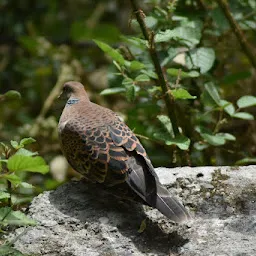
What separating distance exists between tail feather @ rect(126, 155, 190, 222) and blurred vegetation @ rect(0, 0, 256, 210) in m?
0.43

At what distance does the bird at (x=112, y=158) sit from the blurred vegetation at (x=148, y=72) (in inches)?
12.6

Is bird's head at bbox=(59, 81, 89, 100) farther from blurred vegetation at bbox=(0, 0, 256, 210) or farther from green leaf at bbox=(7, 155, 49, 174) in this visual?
green leaf at bbox=(7, 155, 49, 174)

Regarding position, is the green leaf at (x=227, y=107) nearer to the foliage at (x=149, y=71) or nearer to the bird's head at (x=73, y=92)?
the foliage at (x=149, y=71)

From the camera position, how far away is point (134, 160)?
293cm

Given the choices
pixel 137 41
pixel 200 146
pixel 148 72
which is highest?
pixel 137 41

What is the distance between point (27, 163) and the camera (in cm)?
237

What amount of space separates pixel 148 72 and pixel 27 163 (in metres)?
1.30

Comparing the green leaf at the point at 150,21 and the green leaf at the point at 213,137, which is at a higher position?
the green leaf at the point at 150,21

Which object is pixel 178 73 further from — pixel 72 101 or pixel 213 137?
pixel 72 101

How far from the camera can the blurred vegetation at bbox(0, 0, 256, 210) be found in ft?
11.7

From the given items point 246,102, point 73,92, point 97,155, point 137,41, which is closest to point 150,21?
point 137,41

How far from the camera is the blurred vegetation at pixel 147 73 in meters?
3.56

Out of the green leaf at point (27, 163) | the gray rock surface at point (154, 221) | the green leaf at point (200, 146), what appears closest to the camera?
the green leaf at point (27, 163)

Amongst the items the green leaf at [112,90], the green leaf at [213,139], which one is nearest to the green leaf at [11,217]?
the green leaf at [112,90]
